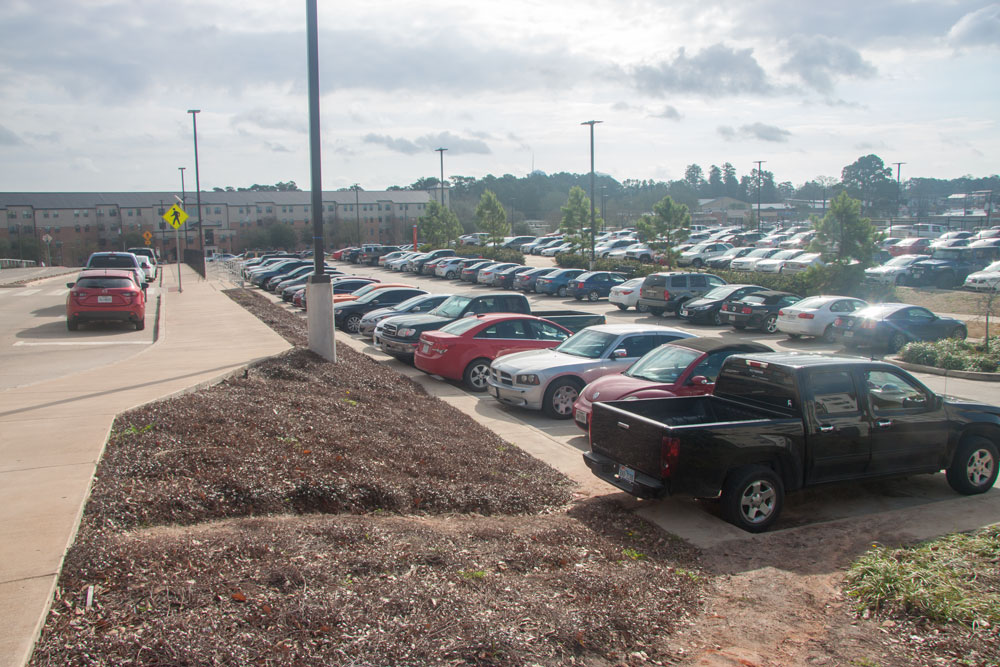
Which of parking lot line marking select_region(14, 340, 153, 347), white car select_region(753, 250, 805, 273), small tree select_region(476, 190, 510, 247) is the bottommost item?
parking lot line marking select_region(14, 340, 153, 347)

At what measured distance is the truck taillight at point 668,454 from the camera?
6.72 metres

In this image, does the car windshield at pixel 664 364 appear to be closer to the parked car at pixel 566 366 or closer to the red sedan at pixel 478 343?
the parked car at pixel 566 366

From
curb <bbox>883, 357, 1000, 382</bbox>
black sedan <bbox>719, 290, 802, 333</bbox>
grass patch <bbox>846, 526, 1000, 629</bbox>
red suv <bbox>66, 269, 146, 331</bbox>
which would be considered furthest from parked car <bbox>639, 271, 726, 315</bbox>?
grass patch <bbox>846, 526, 1000, 629</bbox>

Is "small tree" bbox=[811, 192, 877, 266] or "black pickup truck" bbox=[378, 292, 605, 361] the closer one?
"black pickup truck" bbox=[378, 292, 605, 361]

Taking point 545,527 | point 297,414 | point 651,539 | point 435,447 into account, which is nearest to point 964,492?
point 651,539

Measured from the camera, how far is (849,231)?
31859mm

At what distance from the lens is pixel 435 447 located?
8.47 metres

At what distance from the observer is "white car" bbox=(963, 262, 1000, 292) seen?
32.0 meters

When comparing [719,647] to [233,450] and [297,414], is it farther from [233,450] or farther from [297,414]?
[297,414]

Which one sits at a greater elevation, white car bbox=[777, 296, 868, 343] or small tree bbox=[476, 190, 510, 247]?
small tree bbox=[476, 190, 510, 247]

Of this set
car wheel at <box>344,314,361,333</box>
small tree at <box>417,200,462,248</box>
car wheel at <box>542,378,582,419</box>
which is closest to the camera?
car wheel at <box>542,378,582,419</box>

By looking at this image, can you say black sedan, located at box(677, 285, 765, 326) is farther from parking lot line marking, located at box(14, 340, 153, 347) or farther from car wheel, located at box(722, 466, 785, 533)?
car wheel, located at box(722, 466, 785, 533)

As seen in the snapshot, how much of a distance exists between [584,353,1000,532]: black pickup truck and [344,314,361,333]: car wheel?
16482 millimetres

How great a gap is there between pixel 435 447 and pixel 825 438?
3922 millimetres
